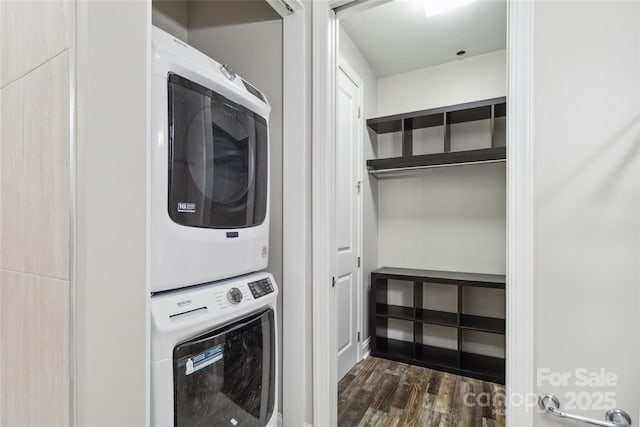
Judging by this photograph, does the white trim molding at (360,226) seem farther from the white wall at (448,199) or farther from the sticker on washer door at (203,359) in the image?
the sticker on washer door at (203,359)

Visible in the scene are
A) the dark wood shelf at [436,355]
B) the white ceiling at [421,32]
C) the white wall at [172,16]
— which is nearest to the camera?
the white wall at [172,16]

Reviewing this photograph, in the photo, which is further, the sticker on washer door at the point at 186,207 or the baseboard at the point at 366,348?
the baseboard at the point at 366,348

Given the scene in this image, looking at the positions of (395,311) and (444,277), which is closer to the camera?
(444,277)

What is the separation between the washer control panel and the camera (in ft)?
3.94

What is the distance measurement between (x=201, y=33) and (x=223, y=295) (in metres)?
1.51

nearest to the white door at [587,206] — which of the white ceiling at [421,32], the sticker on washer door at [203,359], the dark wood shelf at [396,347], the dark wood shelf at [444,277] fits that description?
the sticker on washer door at [203,359]

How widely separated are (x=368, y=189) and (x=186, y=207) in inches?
91.6

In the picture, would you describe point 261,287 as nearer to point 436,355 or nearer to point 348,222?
point 348,222

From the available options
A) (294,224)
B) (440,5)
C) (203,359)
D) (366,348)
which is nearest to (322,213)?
(294,224)

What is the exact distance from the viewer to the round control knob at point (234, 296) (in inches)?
42.0

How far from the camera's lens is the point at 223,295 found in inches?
41.2

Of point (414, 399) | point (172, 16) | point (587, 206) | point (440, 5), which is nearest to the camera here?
point (587, 206)

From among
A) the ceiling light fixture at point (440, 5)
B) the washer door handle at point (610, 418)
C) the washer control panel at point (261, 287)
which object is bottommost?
the washer door handle at point (610, 418)

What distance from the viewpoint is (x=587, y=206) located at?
0.95m
